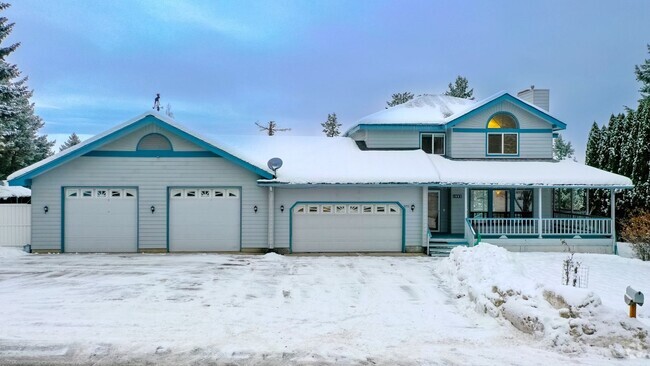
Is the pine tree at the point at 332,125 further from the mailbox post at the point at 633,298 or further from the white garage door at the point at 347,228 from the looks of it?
the mailbox post at the point at 633,298

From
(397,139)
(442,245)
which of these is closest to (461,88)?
(397,139)

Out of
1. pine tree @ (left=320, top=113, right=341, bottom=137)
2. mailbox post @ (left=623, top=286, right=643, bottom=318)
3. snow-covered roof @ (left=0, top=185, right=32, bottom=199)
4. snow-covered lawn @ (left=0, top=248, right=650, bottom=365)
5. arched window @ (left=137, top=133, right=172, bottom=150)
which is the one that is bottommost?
snow-covered lawn @ (left=0, top=248, right=650, bottom=365)

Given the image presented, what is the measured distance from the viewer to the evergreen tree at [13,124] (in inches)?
888

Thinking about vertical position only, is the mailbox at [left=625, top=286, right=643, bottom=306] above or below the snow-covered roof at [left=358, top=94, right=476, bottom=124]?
below

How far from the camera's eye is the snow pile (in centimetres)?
716

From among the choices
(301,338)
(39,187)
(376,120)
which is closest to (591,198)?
(376,120)

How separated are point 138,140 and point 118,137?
2.27ft

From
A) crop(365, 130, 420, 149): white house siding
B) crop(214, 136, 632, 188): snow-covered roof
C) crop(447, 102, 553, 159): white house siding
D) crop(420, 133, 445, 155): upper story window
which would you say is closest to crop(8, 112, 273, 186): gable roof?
→ crop(214, 136, 632, 188): snow-covered roof

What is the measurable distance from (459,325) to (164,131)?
42.8 feet

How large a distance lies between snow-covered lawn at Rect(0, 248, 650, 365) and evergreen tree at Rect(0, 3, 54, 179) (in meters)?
12.0

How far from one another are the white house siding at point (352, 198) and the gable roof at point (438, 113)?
3762 millimetres

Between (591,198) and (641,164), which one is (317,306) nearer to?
(641,164)

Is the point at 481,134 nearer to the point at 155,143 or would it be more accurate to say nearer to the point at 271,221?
the point at 271,221

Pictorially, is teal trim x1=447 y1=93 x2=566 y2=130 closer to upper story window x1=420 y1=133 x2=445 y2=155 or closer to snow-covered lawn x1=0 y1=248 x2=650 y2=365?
upper story window x1=420 y1=133 x2=445 y2=155
